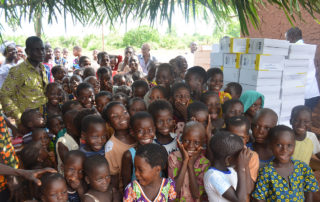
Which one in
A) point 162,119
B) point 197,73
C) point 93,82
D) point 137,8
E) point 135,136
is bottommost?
point 135,136

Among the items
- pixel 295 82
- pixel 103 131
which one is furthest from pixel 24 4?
pixel 295 82

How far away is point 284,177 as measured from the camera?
1628mm

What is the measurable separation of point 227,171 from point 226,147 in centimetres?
16

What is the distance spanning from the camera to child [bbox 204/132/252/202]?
1450 mm

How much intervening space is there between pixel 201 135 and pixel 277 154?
0.54 metres

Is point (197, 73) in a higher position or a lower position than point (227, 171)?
higher

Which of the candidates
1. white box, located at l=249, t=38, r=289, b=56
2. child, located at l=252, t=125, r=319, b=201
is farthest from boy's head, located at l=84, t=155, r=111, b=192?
white box, located at l=249, t=38, r=289, b=56

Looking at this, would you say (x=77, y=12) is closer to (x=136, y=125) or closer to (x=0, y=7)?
(x=0, y=7)

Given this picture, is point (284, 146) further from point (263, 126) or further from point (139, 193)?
point (139, 193)

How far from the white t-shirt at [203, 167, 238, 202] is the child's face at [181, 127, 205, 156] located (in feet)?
0.71

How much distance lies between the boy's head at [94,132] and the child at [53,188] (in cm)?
41

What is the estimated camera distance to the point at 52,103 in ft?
9.51

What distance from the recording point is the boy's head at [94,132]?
1.81 metres

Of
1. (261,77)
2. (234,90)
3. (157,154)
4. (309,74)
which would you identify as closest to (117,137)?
(157,154)
